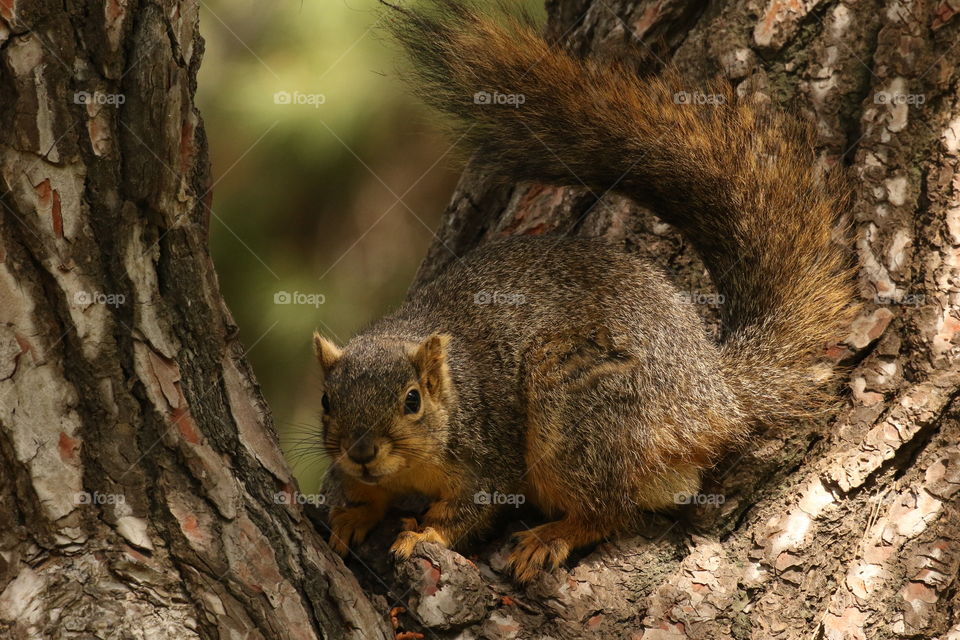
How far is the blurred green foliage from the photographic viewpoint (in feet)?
9.02

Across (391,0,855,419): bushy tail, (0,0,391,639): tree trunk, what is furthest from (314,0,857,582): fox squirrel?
(0,0,391,639): tree trunk

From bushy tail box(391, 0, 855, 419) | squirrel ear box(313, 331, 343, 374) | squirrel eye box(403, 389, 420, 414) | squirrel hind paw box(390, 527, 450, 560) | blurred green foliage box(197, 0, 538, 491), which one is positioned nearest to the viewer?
squirrel hind paw box(390, 527, 450, 560)

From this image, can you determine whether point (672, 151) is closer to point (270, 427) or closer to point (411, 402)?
point (411, 402)

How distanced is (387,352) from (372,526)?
0.41 metres

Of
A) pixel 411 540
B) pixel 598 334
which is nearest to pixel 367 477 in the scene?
pixel 411 540

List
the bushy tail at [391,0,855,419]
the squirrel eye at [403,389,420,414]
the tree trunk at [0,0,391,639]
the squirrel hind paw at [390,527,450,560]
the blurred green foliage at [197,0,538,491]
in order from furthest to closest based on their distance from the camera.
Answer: the blurred green foliage at [197,0,538,491], the squirrel eye at [403,389,420,414], the bushy tail at [391,0,855,419], the squirrel hind paw at [390,527,450,560], the tree trunk at [0,0,391,639]

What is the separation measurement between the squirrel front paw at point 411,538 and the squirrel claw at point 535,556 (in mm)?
159

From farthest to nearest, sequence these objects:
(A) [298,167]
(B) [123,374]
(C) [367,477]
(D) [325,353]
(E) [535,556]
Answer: (A) [298,167] → (D) [325,353] → (C) [367,477] → (E) [535,556] → (B) [123,374]

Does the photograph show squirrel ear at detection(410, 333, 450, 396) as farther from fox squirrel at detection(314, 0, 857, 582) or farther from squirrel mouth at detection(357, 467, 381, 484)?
squirrel mouth at detection(357, 467, 381, 484)

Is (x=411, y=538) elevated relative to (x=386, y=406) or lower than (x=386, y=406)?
lower

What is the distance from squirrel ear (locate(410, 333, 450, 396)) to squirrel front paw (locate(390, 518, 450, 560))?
0.32 meters

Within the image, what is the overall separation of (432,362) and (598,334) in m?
0.40

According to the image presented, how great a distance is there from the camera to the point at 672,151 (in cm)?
203

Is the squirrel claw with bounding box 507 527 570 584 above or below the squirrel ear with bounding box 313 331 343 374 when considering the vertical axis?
below
